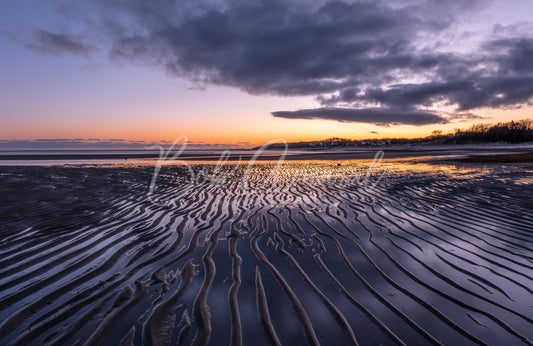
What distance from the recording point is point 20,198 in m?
9.71

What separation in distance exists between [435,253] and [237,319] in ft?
12.5

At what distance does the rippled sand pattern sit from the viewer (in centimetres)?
271

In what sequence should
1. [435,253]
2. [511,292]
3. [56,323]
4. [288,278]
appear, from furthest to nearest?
1. [435,253]
2. [288,278]
3. [511,292]
4. [56,323]

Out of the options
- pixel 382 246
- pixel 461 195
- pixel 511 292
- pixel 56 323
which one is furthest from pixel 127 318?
pixel 461 195

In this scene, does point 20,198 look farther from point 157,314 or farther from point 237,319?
point 237,319

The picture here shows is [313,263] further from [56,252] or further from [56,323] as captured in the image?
[56,252]

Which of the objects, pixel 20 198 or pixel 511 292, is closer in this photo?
pixel 511 292

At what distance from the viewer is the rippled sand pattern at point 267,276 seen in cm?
271

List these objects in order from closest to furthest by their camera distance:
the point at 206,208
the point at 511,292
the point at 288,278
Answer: the point at 511,292, the point at 288,278, the point at 206,208

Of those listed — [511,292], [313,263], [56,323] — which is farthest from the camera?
[313,263]

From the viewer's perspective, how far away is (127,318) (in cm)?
291

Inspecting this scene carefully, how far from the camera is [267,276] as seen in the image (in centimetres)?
394

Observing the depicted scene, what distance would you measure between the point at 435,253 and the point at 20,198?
43.3 ft

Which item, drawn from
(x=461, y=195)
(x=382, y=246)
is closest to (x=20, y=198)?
(x=382, y=246)
